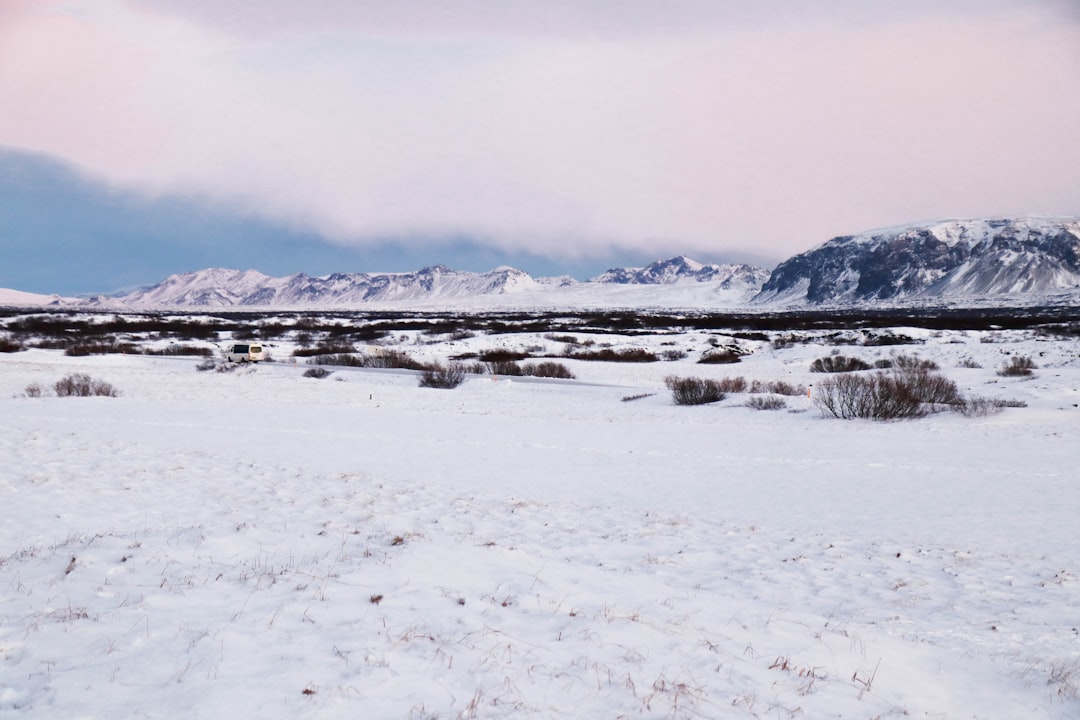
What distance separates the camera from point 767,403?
21.7 metres

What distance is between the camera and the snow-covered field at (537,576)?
4125 mm

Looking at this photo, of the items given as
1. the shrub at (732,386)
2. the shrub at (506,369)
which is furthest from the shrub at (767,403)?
the shrub at (506,369)

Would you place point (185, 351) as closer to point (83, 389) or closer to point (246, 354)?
point (246, 354)

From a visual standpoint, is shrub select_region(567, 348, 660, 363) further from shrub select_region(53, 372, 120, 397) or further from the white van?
shrub select_region(53, 372, 120, 397)

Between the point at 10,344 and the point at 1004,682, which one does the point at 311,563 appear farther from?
the point at 10,344

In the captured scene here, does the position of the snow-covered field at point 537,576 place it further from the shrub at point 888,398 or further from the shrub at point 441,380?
the shrub at point 441,380

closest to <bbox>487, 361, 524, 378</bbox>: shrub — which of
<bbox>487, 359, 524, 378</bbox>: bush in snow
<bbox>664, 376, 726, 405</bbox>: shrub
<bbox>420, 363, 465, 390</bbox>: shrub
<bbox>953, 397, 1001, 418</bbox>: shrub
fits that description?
<bbox>487, 359, 524, 378</bbox>: bush in snow

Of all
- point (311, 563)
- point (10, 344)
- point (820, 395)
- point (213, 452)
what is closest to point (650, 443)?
point (820, 395)

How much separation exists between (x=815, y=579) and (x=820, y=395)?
15766 mm

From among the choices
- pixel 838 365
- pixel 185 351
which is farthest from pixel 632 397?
pixel 185 351

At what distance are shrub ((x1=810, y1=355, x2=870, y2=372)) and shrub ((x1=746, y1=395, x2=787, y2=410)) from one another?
13.5 meters

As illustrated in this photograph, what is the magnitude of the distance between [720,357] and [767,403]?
2187cm

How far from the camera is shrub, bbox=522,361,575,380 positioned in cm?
3466

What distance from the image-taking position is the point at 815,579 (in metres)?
6.74
